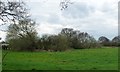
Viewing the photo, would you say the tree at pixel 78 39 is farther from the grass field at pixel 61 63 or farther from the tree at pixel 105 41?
the grass field at pixel 61 63

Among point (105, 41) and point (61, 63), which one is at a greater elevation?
point (105, 41)

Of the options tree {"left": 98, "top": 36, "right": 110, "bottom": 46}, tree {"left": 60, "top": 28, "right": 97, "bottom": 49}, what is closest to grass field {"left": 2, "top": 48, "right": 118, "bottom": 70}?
tree {"left": 60, "top": 28, "right": 97, "bottom": 49}

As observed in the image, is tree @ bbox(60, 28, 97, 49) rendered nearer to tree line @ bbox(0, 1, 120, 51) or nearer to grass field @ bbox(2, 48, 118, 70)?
tree line @ bbox(0, 1, 120, 51)

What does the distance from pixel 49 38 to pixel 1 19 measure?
1863 inches

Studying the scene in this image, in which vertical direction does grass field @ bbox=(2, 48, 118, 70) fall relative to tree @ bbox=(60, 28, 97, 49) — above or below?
below

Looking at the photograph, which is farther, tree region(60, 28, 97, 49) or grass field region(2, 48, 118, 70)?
tree region(60, 28, 97, 49)

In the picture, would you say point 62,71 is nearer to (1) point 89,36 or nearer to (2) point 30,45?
(2) point 30,45

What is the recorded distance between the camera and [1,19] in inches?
886

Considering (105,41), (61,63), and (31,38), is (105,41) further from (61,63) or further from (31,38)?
(61,63)

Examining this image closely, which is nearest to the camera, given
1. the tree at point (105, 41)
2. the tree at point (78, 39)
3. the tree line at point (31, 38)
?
the tree line at point (31, 38)

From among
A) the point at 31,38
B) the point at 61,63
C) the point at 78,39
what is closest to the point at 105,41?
the point at 78,39

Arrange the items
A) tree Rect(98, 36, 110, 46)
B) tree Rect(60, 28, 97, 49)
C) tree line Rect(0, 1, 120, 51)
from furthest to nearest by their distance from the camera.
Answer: tree Rect(98, 36, 110, 46)
tree Rect(60, 28, 97, 49)
tree line Rect(0, 1, 120, 51)

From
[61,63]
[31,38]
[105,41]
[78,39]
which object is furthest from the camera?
[105,41]

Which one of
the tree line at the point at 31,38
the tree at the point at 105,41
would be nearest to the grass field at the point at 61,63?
the tree line at the point at 31,38
